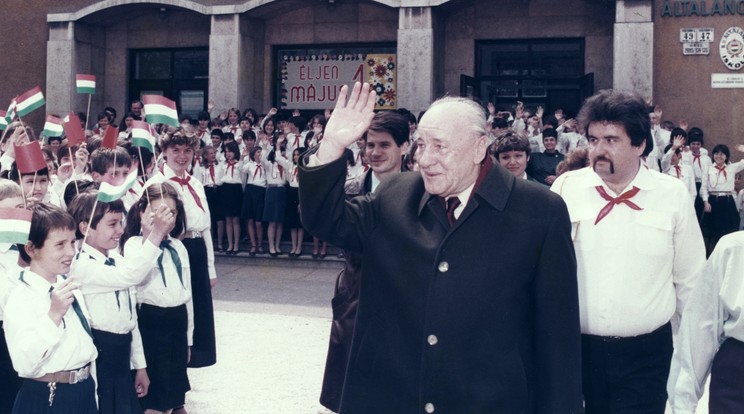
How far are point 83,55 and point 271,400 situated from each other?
14.2 meters

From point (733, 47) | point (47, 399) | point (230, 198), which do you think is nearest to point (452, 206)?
point (47, 399)

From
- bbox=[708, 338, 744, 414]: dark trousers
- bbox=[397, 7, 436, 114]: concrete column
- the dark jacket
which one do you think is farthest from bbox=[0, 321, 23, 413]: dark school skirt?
bbox=[397, 7, 436, 114]: concrete column

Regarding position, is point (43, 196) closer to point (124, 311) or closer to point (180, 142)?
point (180, 142)

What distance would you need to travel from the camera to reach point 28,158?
4945mm

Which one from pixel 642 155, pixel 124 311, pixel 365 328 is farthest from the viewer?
pixel 124 311

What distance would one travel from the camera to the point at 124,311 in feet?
15.8

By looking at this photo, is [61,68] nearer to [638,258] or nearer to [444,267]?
[638,258]

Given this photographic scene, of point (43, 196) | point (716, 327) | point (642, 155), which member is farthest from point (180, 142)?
point (716, 327)

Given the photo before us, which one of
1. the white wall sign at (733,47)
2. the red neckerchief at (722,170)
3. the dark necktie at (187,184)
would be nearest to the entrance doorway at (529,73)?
the white wall sign at (733,47)

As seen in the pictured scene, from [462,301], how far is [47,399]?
205 cm

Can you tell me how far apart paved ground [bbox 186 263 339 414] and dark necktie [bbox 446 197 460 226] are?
3374mm

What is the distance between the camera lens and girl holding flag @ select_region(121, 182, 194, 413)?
5.51 metres

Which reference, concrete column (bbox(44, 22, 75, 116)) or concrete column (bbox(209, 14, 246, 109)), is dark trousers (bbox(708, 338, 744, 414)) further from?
concrete column (bbox(44, 22, 75, 116))

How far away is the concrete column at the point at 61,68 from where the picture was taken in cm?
1853
